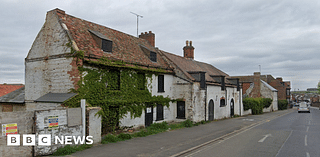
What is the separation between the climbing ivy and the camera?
520 inches

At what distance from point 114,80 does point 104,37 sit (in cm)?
341

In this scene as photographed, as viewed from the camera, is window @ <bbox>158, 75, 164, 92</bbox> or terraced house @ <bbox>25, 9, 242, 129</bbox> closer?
terraced house @ <bbox>25, 9, 242, 129</bbox>

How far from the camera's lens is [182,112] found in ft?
69.2

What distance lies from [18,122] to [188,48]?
85.6 ft

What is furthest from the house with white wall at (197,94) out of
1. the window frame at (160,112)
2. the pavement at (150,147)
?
the pavement at (150,147)

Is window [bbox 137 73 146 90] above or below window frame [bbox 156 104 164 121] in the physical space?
above

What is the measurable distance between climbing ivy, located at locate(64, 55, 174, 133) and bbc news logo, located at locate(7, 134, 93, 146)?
166 cm

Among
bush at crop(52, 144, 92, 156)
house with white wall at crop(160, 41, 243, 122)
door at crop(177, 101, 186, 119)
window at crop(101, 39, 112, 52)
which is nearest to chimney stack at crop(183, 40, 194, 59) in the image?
house with white wall at crop(160, 41, 243, 122)

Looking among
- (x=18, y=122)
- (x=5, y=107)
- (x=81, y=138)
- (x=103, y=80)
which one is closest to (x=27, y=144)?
(x=18, y=122)

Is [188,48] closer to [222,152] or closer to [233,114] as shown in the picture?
[233,114]

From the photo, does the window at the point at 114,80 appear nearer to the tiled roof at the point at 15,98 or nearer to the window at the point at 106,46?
the window at the point at 106,46

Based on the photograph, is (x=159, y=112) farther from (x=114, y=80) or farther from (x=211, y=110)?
(x=211, y=110)

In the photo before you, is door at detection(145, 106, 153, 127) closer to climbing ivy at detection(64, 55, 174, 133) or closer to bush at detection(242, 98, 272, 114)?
climbing ivy at detection(64, 55, 174, 133)

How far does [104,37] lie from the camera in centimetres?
1595
